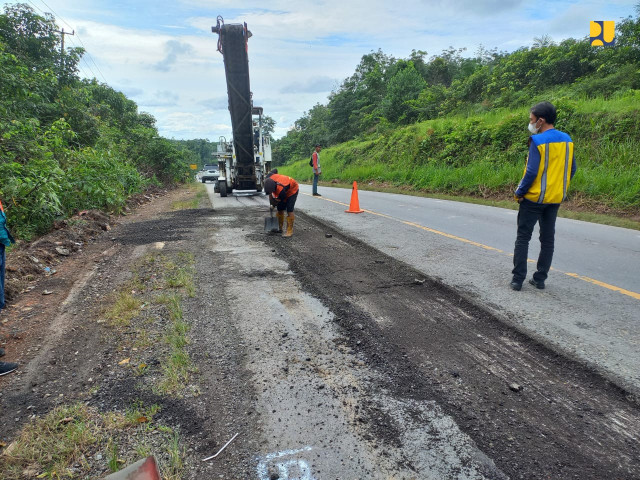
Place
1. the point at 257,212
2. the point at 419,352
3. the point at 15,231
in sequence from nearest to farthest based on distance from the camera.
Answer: the point at 419,352, the point at 15,231, the point at 257,212

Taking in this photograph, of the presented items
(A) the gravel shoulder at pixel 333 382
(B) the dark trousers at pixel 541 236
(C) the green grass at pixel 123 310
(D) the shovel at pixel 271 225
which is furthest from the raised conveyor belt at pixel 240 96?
(B) the dark trousers at pixel 541 236

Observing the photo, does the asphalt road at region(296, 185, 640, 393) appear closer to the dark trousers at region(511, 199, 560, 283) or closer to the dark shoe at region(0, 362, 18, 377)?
the dark trousers at region(511, 199, 560, 283)

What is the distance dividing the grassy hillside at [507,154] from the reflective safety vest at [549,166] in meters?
7.56

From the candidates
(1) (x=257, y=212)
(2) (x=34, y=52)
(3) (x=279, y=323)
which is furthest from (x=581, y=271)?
(2) (x=34, y=52)

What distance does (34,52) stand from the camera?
53.8ft

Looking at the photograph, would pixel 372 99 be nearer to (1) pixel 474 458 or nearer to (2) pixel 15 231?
(2) pixel 15 231

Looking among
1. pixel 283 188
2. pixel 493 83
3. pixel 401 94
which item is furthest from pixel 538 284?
pixel 401 94

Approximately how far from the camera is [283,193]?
26.2 ft

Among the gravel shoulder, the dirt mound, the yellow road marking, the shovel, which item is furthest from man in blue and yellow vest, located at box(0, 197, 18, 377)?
Answer: the yellow road marking

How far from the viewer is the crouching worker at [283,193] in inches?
310

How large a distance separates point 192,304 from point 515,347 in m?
3.18

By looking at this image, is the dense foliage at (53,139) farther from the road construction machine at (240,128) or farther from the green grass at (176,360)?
the green grass at (176,360)

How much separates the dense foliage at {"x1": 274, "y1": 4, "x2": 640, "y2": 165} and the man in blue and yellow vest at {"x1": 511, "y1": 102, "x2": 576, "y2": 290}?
13744mm

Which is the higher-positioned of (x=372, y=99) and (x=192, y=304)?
(x=372, y=99)
